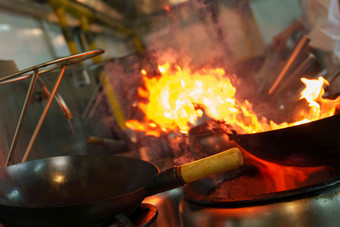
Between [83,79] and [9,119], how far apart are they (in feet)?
3.18

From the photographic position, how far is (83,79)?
237 centimetres

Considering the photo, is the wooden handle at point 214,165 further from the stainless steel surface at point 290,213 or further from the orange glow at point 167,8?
the orange glow at point 167,8

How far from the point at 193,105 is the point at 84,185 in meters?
1.09

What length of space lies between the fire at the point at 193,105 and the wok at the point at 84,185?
1.78 feet

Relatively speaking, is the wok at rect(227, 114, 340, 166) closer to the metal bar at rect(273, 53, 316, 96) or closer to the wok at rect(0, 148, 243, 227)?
the wok at rect(0, 148, 243, 227)

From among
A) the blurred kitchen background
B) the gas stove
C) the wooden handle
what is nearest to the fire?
the blurred kitchen background

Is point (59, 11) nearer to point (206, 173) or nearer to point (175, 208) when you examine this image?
point (175, 208)

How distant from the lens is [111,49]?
332 centimetres

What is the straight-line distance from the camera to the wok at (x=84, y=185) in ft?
2.31

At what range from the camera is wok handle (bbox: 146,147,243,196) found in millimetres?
774

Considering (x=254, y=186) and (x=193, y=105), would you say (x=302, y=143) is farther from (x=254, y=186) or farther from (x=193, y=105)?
(x=193, y=105)

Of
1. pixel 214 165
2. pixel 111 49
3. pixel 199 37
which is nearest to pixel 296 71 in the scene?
pixel 199 37

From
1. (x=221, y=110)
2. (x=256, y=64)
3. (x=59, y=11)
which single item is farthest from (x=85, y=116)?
(x=256, y=64)

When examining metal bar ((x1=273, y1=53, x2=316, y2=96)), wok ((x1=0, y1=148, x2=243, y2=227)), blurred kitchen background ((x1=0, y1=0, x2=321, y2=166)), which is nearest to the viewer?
wok ((x1=0, y1=148, x2=243, y2=227))
